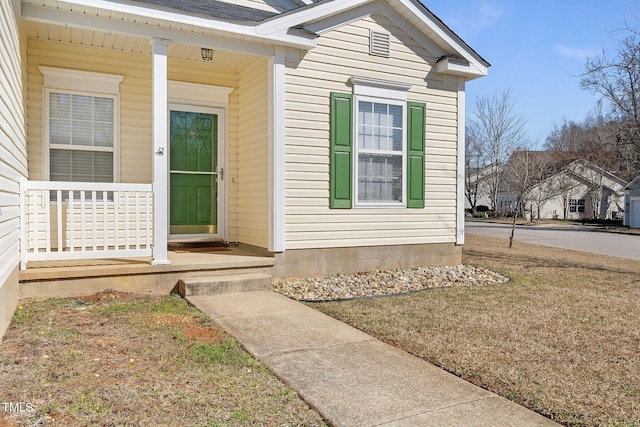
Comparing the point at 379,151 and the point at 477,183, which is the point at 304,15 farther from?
the point at 477,183

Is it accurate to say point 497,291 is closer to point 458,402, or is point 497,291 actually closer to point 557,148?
point 458,402

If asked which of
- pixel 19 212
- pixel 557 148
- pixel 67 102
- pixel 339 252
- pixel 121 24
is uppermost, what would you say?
pixel 557 148

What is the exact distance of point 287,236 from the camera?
605 centimetres

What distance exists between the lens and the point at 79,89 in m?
5.93

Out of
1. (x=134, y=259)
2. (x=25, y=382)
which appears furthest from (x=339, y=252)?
(x=25, y=382)

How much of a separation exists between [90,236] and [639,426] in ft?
19.9

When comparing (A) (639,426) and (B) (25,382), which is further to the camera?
(B) (25,382)

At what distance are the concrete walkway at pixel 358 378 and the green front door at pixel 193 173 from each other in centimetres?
298

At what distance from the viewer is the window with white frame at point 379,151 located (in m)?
6.61

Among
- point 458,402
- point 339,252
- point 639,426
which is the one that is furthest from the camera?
point 339,252

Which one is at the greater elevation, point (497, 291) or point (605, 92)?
point (605, 92)

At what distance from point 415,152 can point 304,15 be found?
2535mm

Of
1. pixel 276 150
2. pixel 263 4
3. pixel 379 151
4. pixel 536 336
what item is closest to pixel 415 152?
pixel 379 151

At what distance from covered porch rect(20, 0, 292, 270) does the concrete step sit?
0.24 meters
